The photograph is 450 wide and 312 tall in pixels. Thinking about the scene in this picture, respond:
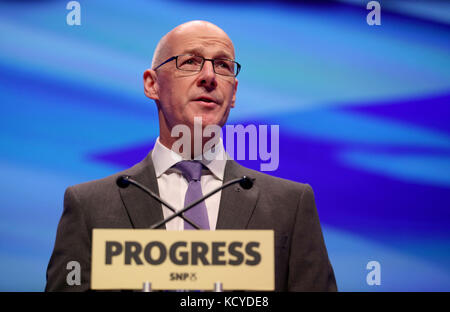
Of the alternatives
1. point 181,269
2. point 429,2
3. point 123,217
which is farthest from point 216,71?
point 429,2

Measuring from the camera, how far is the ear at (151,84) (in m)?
2.45

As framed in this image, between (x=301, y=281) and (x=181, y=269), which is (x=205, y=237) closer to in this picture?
(x=181, y=269)

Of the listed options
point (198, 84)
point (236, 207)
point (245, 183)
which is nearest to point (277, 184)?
point (236, 207)

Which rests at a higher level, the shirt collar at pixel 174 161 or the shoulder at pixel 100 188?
the shirt collar at pixel 174 161

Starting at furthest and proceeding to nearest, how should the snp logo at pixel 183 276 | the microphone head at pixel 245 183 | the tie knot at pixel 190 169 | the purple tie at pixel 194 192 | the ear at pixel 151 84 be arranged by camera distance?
1. the ear at pixel 151 84
2. the tie knot at pixel 190 169
3. the purple tie at pixel 194 192
4. the microphone head at pixel 245 183
5. the snp logo at pixel 183 276

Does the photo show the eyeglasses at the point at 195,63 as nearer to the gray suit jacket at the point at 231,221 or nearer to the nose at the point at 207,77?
the nose at the point at 207,77

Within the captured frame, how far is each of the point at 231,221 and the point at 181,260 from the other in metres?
0.61

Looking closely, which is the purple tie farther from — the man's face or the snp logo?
the snp logo

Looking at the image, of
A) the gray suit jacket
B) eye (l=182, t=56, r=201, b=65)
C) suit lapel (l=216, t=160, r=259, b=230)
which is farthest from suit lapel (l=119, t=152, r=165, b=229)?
eye (l=182, t=56, r=201, b=65)

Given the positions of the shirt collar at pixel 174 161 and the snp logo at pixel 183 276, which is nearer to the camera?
the snp logo at pixel 183 276

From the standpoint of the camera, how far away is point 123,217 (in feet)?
6.80

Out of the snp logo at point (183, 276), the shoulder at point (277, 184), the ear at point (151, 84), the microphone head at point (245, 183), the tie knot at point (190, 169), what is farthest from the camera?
the ear at point (151, 84)

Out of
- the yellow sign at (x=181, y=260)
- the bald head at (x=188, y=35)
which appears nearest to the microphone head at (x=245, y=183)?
the yellow sign at (x=181, y=260)

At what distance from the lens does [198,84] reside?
2254 mm
